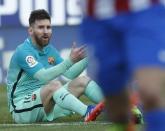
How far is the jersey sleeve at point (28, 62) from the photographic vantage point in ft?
26.3

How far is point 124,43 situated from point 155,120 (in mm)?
399

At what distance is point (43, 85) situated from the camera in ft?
26.9

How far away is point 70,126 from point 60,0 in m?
5.70

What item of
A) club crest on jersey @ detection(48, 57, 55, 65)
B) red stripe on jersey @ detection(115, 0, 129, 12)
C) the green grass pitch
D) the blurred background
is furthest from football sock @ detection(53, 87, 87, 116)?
the blurred background

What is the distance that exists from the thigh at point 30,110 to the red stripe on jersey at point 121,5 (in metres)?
3.91

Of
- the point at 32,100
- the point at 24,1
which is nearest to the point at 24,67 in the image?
the point at 32,100

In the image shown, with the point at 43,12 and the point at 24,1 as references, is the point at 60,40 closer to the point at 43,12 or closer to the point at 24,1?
the point at 24,1

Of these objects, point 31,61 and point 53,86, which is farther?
point 31,61

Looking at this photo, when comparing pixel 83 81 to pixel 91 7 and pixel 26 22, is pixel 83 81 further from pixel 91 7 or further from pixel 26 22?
pixel 26 22

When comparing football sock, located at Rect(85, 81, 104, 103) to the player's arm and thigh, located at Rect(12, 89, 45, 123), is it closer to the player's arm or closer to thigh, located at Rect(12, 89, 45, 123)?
the player's arm

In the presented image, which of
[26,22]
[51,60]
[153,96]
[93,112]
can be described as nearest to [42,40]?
[51,60]

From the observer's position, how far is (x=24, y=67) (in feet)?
26.7

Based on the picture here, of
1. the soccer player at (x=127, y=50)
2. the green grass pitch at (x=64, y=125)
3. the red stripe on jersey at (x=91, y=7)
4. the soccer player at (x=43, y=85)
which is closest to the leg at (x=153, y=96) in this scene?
the soccer player at (x=127, y=50)

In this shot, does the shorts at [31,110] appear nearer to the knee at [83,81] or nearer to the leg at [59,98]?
the leg at [59,98]
